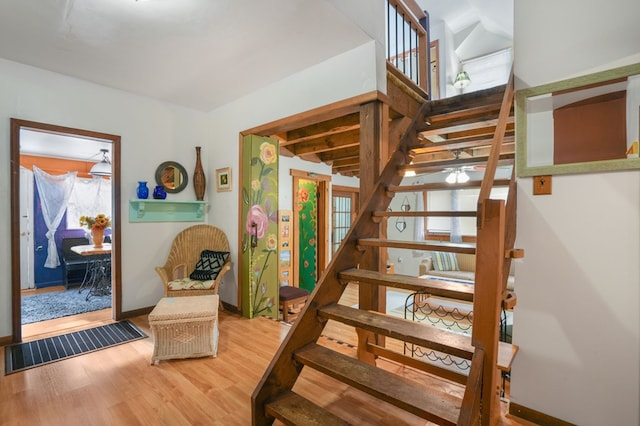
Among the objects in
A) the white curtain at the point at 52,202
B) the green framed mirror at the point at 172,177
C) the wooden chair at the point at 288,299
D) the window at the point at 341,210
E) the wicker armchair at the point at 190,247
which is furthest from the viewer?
the window at the point at 341,210

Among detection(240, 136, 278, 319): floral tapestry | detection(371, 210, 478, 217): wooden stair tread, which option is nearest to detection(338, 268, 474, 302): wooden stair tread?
detection(371, 210, 478, 217): wooden stair tread

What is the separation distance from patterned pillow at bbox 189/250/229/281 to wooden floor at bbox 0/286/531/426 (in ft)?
2.72

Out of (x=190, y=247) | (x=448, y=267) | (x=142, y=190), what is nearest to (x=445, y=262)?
(x=448, y=267)

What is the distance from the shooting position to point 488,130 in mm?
3445

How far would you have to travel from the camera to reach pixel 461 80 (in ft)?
18.4

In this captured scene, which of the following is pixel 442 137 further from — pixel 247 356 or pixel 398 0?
pixel 247 356

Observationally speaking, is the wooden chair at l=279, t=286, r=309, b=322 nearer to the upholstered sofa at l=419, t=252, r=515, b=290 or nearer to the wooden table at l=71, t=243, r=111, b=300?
the wooden table at l=71, t=243, r=111, b=300

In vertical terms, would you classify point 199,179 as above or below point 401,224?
above

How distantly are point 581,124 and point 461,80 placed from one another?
173 inches

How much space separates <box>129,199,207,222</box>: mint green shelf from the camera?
3.44 meters

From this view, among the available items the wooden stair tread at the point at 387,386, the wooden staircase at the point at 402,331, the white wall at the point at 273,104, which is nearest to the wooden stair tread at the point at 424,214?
the wooden staircase at the point at 402,331

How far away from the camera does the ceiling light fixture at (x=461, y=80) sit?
5.59 metres

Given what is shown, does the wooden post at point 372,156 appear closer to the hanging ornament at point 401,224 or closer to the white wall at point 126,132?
the white wall at point 126,132

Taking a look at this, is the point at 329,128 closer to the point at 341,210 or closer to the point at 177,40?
the point at 177,40
